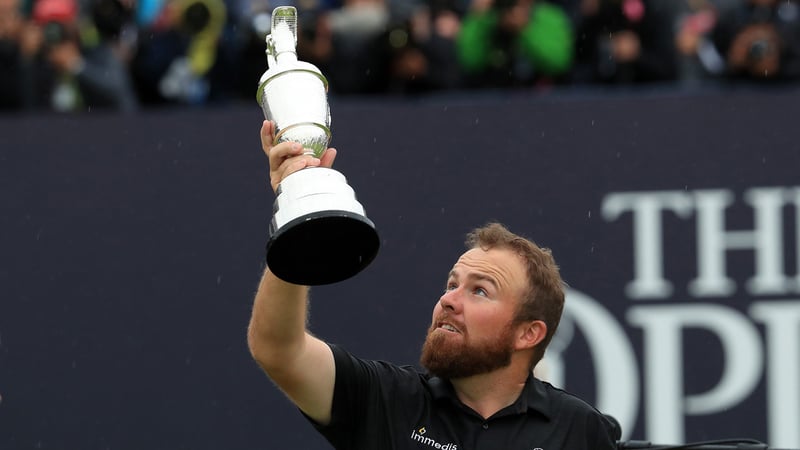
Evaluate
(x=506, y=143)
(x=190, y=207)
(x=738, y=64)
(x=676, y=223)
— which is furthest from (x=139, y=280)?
(x=738, y=64)

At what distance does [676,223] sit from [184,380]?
8.03ft

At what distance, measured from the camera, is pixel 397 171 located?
25.8 feet

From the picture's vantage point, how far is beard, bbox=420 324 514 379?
4191mm

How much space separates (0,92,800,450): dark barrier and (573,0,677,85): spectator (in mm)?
843

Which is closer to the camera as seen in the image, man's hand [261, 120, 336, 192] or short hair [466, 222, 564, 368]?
man's hand [261, 120, 336, 192]

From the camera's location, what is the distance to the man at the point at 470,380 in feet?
13.6

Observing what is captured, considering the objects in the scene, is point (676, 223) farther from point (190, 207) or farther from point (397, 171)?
point (190, 207)

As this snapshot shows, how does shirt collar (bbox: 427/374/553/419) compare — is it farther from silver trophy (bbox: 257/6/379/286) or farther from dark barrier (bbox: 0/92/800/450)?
dark barrier (bbox: 0/92/800/450)

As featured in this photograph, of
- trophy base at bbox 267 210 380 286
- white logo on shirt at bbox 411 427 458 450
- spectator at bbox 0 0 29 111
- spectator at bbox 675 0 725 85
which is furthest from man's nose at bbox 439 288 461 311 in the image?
spectator at bbox 0 0 29 111

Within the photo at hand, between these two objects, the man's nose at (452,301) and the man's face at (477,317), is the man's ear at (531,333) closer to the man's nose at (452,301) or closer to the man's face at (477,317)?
the man's face at (477,317)

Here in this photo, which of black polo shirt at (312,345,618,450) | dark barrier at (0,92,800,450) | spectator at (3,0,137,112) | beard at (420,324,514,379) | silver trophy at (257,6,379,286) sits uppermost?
spectator at (3,0,137,112)

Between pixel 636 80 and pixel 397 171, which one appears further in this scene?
pixel 636 80

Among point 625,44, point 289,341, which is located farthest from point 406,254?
point 289,341

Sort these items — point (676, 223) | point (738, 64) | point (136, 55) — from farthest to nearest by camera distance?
point (136, 55)
point (738, 64)
point (676, 223)
